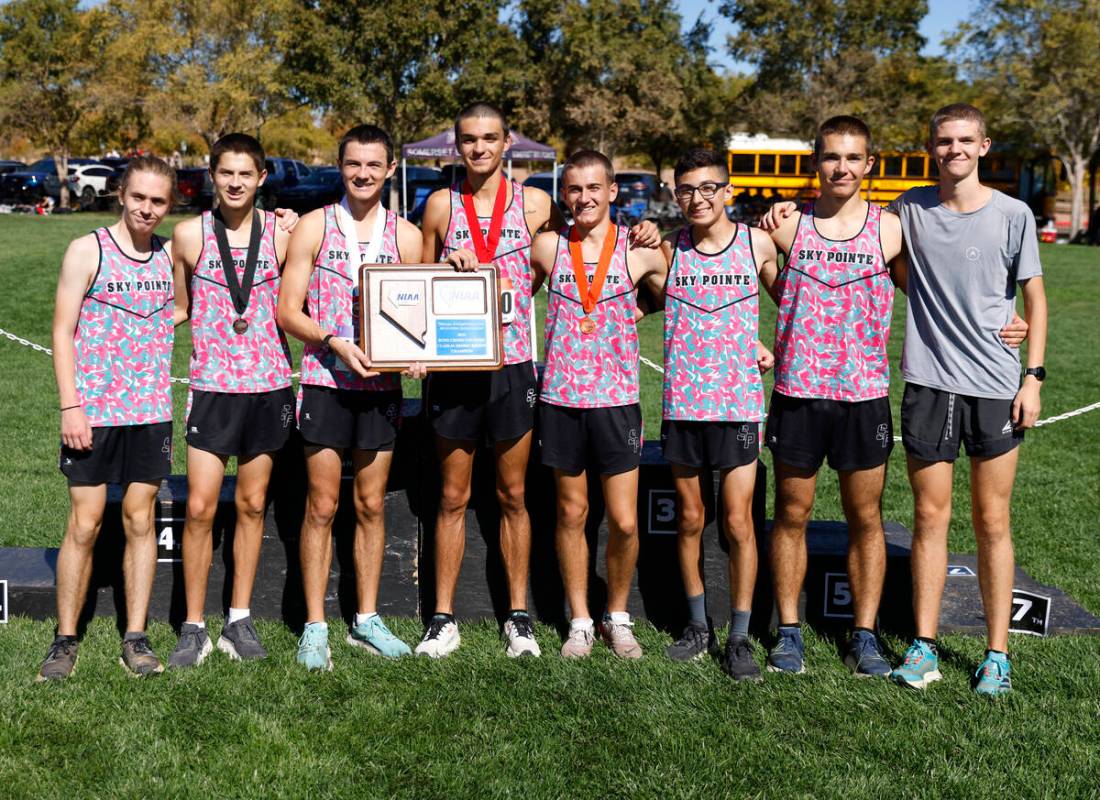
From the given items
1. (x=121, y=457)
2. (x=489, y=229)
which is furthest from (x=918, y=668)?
(x=121, y=457)

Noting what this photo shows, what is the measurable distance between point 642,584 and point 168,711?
2.12 metres

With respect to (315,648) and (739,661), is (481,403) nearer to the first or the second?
(315,648)

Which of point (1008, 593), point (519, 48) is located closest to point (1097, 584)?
point (1008, 593)

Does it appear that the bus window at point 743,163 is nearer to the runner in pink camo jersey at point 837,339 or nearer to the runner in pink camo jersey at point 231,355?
the runner in pink camo jersey at point 837,339

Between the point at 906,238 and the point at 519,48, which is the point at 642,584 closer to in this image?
the point at 906,238

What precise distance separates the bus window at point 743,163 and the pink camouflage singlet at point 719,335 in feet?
127

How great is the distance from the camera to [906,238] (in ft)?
14.8

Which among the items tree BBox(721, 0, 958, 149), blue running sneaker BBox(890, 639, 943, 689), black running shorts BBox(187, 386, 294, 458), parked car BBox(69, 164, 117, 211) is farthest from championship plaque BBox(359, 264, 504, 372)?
tree BBox(721, 0, 958, 149)

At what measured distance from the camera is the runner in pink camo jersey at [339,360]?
453 cm

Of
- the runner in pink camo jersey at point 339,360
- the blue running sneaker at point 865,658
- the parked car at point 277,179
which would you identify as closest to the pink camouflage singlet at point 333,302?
the runner in pink camo jersey at point 339,360

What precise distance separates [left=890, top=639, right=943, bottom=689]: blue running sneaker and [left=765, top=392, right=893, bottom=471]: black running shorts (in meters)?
0.78

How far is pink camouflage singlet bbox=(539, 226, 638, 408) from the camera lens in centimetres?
462

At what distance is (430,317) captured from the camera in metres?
4.43

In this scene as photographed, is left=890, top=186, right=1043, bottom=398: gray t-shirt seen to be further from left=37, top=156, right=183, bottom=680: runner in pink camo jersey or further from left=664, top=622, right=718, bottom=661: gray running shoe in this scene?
left=37, top=156, right=183, bottom=680: runner in pink camo jersey
